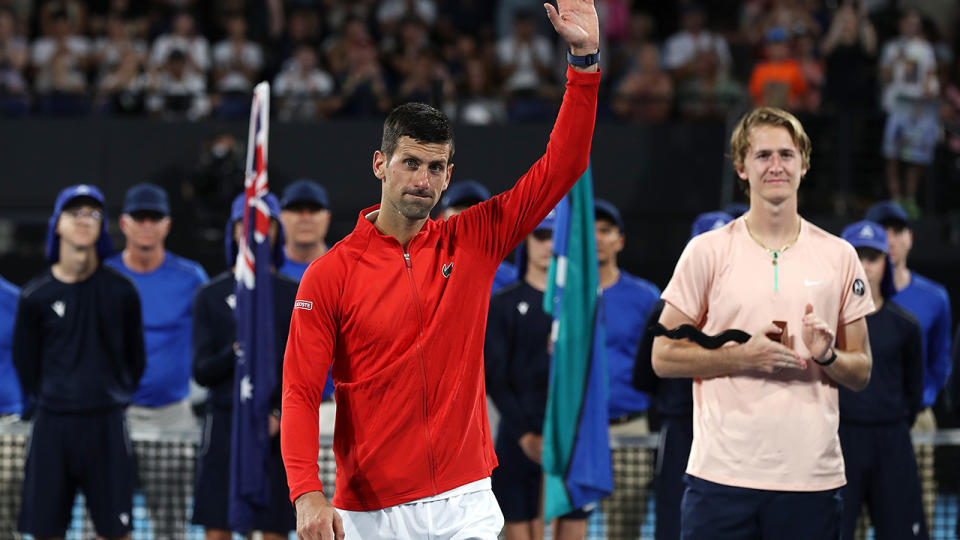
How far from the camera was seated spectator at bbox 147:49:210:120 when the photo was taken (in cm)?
1199

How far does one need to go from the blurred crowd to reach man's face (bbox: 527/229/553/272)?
4.57m

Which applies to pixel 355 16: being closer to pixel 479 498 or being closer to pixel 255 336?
pixel 255 336

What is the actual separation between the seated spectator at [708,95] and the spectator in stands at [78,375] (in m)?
6.91

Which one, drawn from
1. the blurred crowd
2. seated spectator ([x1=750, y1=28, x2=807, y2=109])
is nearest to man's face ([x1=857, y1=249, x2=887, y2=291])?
the blurred crowd

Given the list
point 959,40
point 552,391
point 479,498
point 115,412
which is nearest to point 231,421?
point 115,412

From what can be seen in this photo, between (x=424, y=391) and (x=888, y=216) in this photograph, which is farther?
(x=888, y=216)

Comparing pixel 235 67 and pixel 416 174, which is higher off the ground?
pixel 235 67

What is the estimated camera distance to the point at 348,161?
12078 millimetres

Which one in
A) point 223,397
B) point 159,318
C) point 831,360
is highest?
point 159,318

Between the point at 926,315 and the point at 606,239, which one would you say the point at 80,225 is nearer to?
the point at 606,239

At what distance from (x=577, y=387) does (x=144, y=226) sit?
3.50 m

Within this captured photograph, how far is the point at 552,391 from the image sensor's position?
627 centimetres

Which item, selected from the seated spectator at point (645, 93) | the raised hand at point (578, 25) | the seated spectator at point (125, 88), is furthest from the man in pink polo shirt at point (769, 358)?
the seated spectator at point (125, 88)

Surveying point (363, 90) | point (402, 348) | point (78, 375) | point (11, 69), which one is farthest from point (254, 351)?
point (11, 69)
